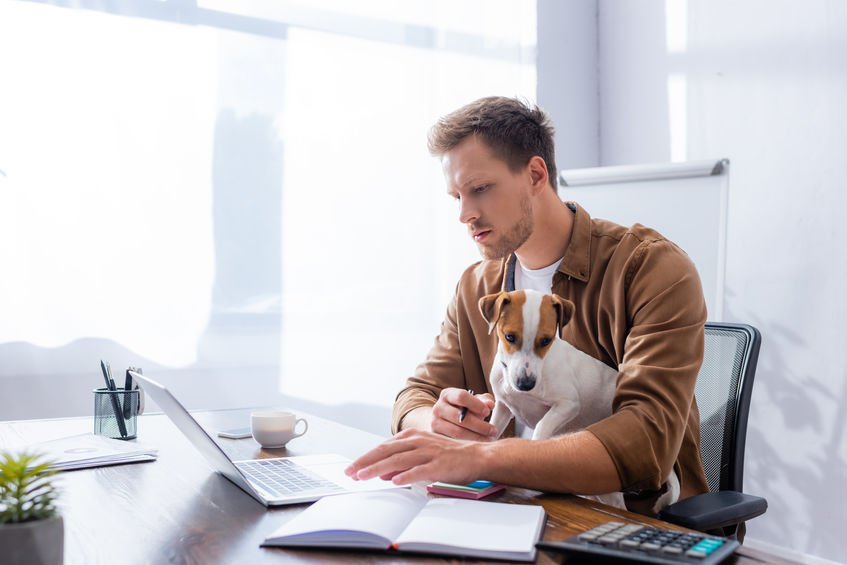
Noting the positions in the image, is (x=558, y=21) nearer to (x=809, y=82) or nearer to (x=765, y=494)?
(x=809, y=82)

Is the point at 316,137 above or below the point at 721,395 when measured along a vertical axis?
above

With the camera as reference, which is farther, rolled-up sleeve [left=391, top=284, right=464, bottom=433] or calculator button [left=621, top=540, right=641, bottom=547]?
rolled-up sleeve [left=391, top=284, right=464, bottom=433]

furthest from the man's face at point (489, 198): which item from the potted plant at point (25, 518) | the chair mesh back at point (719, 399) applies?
the potted plant at point (25, 518)

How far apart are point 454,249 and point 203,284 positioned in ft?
3.78

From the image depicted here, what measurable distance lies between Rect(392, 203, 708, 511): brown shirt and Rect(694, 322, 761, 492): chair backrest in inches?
2.0

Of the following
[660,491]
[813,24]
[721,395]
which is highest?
[813,24]

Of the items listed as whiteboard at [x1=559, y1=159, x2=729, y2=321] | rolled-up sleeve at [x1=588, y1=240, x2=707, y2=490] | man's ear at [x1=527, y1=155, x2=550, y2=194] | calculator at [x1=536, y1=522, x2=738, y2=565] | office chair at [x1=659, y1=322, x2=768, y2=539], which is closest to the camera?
calculator at [x1=536, y1=522, x2=738, y2=565]

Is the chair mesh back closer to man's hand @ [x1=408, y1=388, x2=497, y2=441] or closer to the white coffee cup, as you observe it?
man's hand @ [x1=408, y1=388, x2=497, y2=441]

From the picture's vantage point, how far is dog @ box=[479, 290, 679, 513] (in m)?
1.17

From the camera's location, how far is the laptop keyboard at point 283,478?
1055 mm

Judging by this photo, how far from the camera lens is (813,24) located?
2.58 m

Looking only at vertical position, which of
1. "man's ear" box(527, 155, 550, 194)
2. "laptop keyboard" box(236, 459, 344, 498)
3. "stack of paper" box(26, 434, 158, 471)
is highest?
"man's ear" box(527, 155, 550, 194)

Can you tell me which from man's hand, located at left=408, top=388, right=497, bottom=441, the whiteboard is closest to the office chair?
man's hand, located at left=408, top=388, right=497, bottom=441

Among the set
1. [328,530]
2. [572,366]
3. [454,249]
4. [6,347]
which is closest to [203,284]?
[6,347]
